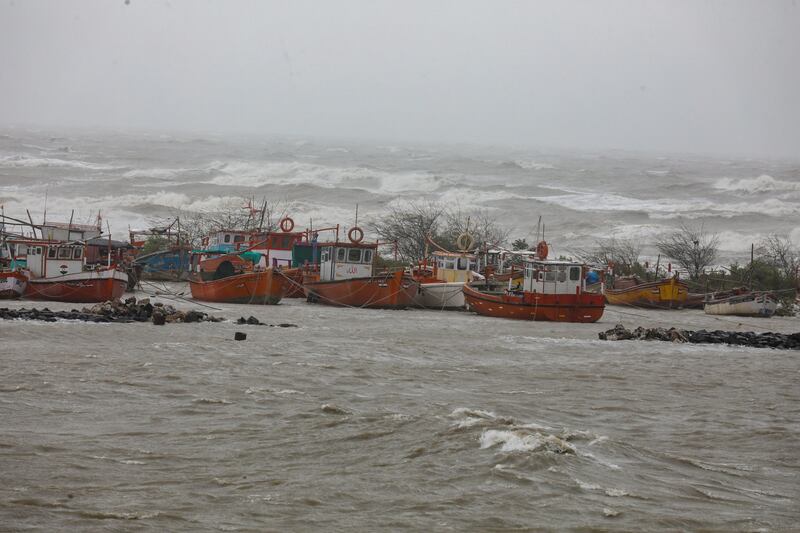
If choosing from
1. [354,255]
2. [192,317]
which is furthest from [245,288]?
[192,317]

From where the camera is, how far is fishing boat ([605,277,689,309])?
35.9 m

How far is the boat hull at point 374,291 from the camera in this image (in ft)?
106

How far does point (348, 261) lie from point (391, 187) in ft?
192

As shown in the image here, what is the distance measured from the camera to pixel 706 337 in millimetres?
24688

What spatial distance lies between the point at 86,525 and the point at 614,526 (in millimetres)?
4368

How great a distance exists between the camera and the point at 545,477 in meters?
10.5

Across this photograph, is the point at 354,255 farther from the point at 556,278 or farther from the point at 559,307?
the point at 559,307

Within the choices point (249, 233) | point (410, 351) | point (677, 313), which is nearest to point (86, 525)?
point (410, 351)

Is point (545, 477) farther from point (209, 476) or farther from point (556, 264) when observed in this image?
point (556, 264)

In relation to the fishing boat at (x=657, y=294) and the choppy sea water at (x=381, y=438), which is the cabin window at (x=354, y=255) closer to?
the fishing boat at (x=657, y=294)

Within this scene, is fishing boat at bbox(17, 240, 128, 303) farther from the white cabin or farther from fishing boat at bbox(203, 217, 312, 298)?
fishing boat at bbox(203, 217, 312, 298)

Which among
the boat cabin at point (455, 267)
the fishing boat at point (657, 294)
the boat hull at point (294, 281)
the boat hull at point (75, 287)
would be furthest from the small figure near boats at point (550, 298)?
the boat hull at point (75, 287)

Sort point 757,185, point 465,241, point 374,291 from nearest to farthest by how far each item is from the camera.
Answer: point 374,291 < point 465,241 < point 757,185

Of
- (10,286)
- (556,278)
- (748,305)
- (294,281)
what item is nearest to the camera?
(10,286)
